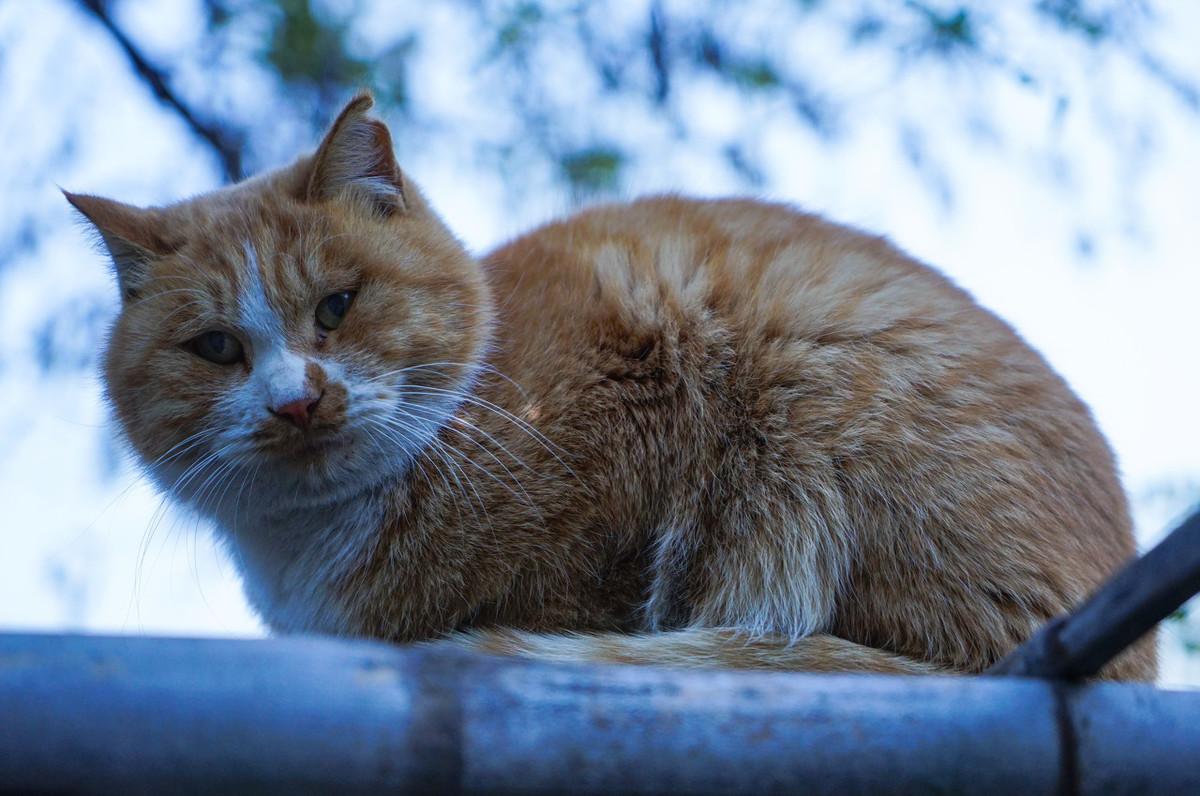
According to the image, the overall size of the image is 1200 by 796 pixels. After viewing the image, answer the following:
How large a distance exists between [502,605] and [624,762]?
114cm

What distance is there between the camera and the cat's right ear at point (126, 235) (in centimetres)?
219

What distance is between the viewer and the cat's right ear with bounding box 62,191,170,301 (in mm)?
2189

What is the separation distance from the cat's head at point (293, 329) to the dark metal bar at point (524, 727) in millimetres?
1071

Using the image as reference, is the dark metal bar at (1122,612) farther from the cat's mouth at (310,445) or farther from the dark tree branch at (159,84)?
the dark tree branch at (159,84)

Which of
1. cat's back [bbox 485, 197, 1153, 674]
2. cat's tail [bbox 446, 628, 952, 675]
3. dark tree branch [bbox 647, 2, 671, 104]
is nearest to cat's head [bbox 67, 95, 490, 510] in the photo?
cat's back [bbox 485, 197, 1153, 674]

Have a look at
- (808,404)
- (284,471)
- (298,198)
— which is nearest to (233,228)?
(298,198)

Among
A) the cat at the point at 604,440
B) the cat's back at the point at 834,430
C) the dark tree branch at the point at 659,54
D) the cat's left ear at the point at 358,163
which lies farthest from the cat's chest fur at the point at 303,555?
the dark tree branch at the point at 659,54

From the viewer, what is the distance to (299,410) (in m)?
1.94

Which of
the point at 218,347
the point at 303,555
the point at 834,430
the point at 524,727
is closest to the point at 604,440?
the point at 834,430

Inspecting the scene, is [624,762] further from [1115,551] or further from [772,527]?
[1115,551]

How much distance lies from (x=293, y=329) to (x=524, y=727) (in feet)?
4.25

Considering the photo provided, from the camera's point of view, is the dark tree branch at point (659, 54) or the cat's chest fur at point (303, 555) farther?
the dark tree branch at point (659, 54)

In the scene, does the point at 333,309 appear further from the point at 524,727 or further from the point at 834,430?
the point at 524,727

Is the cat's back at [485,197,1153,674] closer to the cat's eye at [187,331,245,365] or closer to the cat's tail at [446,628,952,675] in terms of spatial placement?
the cat's tail at [446,628,952,675]
